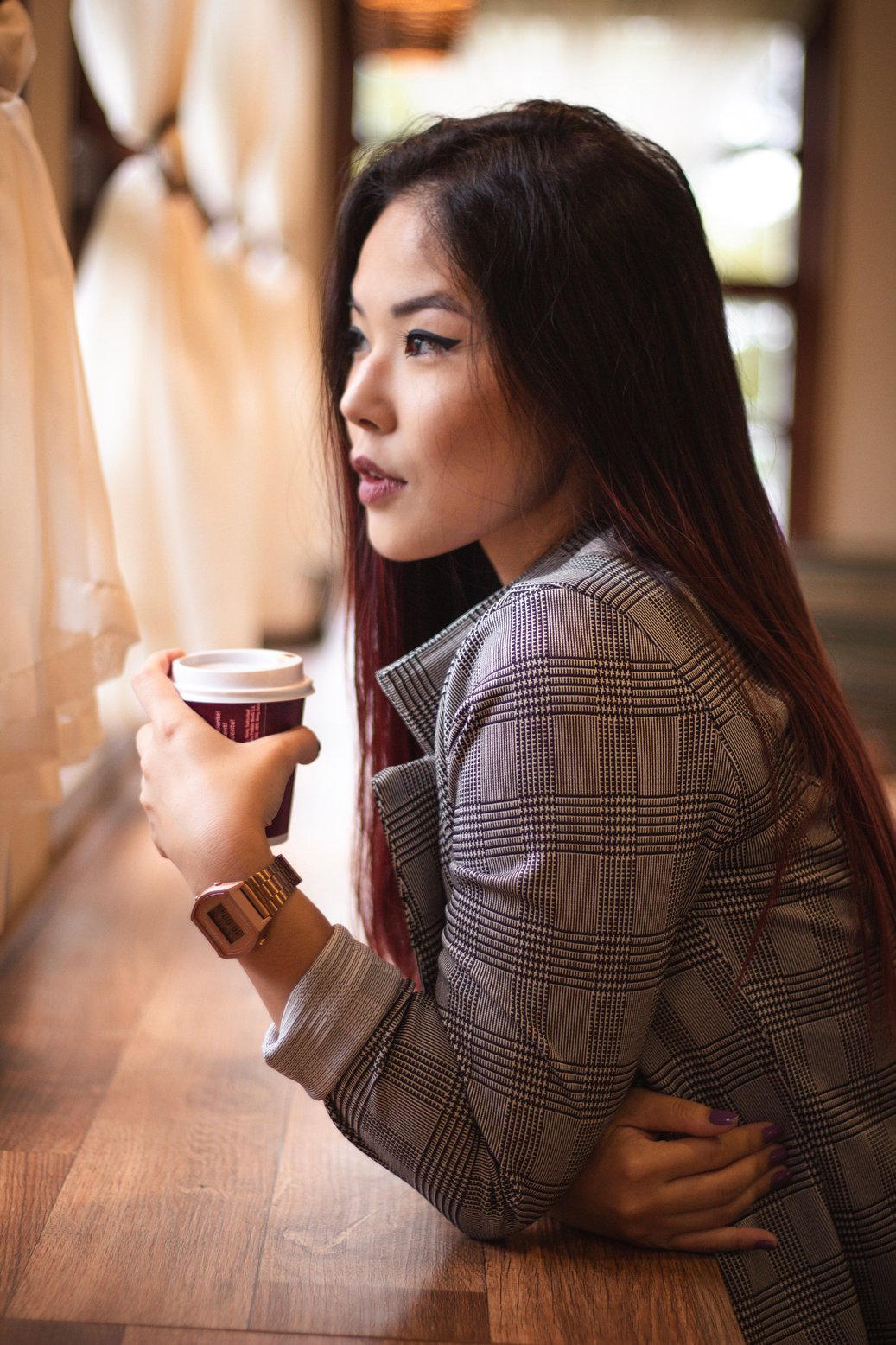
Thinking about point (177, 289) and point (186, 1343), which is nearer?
point (186, 1343)

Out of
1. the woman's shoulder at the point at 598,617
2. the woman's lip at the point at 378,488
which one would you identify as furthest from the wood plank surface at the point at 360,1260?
the woman's lip at the point at 378,488

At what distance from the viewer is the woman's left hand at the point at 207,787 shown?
0.90 meters

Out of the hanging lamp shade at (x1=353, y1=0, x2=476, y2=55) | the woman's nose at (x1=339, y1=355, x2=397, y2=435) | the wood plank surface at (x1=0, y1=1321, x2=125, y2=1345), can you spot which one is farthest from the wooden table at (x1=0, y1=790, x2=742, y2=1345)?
the hanging lamp shade at (x1=353, y1=0, x2=476, y2=55)

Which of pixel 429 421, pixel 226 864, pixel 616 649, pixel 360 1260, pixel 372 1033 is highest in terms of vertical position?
pixel 429 421

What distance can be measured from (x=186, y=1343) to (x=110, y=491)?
5.59 ft

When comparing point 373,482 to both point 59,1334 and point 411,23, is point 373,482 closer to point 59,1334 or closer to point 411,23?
point 59,1334

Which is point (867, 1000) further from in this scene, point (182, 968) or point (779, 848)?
point (182, 968)

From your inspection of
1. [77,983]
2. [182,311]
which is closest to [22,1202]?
[77,983]

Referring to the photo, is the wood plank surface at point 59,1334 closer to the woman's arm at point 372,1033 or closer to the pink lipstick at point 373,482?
the woman's arm at point 372,1033

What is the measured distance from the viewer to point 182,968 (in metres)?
1.57

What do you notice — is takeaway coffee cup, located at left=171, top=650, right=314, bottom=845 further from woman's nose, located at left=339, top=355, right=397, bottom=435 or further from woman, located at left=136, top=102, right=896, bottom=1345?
woman's nose, located at left=339, top=355, right=397, bottom=435

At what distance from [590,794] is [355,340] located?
2.03 feet

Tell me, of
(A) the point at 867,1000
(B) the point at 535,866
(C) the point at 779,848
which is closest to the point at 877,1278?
(A) the point at 867,1000

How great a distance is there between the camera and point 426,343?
106 cm
